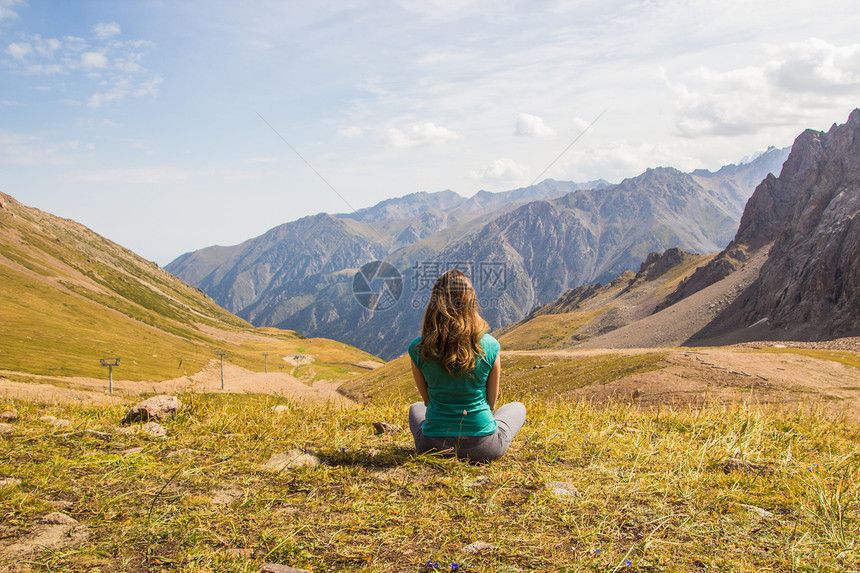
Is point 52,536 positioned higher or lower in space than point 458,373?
lower

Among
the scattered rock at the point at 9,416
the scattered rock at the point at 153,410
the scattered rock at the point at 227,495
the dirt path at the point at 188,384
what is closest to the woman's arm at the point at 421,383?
the scattered rock at the point at 227,495

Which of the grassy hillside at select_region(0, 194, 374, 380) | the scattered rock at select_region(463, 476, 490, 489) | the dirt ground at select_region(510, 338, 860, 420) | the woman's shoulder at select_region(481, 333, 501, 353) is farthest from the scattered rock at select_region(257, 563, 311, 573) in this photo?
the grassy hillside at select_region(0, 194, 374, 380)

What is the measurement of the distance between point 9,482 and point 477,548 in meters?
5.20

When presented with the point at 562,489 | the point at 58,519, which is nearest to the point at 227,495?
the point at 58,519

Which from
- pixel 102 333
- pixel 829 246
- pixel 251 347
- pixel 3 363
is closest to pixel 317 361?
pixel 251 347

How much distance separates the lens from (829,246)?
Answer: 96.1 m

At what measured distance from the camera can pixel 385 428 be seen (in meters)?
8.00

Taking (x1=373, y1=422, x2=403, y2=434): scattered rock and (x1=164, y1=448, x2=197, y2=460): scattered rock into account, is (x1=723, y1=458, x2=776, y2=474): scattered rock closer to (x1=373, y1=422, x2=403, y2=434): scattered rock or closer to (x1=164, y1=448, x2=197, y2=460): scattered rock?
(x1=373, y1=422, x2=403, y2=434): scattered rock

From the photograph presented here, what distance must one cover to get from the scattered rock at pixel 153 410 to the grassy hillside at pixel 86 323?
77.9 meters

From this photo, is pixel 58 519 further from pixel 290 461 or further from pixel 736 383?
pixel 736 383

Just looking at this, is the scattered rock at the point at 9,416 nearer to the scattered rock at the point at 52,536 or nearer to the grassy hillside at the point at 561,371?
the scattered rock at the point at 52,536

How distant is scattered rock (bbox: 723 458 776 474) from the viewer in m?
5.92

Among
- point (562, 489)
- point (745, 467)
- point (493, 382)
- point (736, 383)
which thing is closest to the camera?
point (562, 489)

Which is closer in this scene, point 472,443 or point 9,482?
point 9,482
